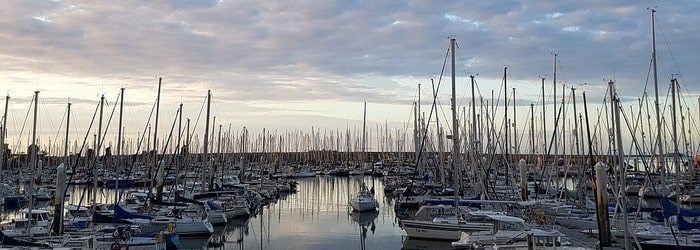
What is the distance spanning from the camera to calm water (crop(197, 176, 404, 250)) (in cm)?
3162

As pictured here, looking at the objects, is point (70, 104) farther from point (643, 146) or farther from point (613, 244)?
point (643, 146)

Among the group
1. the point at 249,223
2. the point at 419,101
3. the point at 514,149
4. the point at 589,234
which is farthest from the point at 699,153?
the point at 249,223

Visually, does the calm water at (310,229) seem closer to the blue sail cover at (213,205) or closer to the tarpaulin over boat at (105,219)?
the blue sail cover at (213,205)

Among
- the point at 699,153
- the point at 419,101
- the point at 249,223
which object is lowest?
the point at 249,223

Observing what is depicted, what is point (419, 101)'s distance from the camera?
5772 cm

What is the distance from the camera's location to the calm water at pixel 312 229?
31.6m

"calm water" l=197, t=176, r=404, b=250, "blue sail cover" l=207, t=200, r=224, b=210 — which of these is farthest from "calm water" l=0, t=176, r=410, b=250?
"blue sail cover" l=207, t=200, r=224, b=210

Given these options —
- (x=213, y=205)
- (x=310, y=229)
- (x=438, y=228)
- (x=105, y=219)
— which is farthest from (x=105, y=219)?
(x=438, y=228)

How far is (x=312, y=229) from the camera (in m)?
37.7

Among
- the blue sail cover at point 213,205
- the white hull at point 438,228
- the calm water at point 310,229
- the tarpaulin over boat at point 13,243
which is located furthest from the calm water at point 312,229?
the tarpaulin over boat at point 13,243

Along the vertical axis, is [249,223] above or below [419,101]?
below

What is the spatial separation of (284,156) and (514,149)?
3506 inches

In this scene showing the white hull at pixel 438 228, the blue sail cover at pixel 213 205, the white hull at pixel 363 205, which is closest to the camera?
the white hull at pixel 438 228

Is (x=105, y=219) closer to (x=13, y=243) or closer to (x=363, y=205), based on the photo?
(x=13, y=243)
